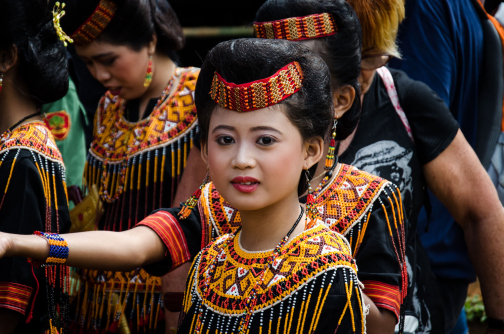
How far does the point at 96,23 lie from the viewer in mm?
2652

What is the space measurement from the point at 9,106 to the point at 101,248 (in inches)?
32.7

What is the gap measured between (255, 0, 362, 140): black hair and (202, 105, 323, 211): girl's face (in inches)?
20.2

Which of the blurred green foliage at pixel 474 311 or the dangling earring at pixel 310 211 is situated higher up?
the dangling earring at pixel 310 211

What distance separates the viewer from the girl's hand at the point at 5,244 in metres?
1.48

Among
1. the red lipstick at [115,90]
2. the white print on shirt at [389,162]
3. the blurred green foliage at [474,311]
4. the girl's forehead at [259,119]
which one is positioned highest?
the girl's forehead at [259,119]

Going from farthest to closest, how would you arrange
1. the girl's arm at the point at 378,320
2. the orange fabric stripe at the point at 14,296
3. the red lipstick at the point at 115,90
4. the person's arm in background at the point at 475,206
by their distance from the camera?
the red lipstick at the point at 115,90 → the person's arm in background at the point at 475,206 → the orange fabric stripe at the point at 14,296 → the girl's arm at the point at 378,320

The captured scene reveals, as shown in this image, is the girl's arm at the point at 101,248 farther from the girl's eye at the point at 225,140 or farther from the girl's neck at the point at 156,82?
the girl's neck at the point at 156,82

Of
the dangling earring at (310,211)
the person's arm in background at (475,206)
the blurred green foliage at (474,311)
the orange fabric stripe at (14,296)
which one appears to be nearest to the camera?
the dangling earring at (310,211)

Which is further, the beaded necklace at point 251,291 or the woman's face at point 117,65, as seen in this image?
the woman's face at point 117,65

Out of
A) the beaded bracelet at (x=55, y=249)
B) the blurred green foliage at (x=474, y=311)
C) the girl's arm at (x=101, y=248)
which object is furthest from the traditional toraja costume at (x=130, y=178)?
the blurred green foliage at (x=474, y=311)

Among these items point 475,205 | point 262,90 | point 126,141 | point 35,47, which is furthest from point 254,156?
point 126,141

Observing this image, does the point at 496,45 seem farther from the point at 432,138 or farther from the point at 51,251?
the point at 51,251

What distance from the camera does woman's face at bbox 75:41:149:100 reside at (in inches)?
107

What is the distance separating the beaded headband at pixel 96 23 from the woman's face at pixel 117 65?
0.04m
